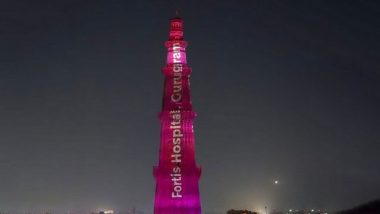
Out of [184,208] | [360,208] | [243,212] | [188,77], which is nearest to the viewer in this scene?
[360,208]

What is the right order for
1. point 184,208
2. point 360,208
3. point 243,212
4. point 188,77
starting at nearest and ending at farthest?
point 360,208, point 184,208, point 188,77, point 243,212

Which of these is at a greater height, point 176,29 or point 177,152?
point 176,29

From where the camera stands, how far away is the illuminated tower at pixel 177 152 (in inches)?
3024

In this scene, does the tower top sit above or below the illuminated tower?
above

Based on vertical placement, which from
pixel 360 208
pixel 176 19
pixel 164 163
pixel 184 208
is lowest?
pixel 360 208

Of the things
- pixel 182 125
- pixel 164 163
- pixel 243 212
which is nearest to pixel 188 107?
pixel 182 125

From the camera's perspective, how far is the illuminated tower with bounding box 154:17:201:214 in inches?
3024

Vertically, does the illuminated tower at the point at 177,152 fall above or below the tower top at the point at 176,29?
below

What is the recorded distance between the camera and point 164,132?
78.6 m

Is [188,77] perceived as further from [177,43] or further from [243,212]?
[243,212]

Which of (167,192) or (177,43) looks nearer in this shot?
(167,192)

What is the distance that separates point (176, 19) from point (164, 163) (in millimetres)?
18401

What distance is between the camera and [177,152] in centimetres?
7788

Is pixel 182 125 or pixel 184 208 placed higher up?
pixel 182 125
